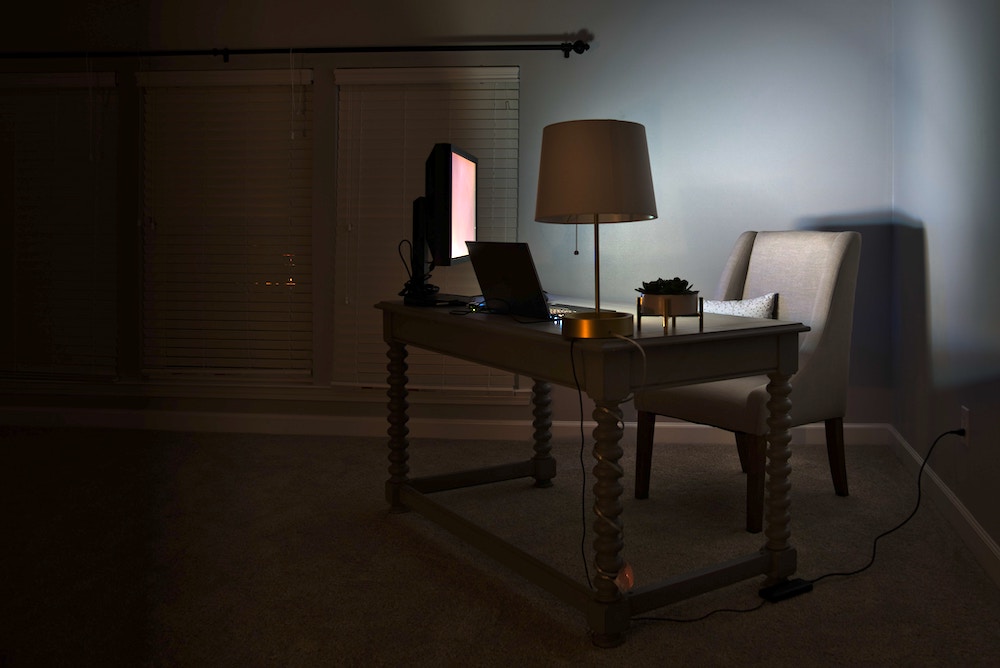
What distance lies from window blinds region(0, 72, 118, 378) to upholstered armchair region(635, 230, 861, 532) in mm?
2824

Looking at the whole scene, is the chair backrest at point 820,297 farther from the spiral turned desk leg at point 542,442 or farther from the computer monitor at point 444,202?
the computer monitor at point 444,202

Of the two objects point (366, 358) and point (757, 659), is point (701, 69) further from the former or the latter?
point (757, 659)

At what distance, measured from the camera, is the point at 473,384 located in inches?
162

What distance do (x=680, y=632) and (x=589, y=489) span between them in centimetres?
121

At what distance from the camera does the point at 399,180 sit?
407cm

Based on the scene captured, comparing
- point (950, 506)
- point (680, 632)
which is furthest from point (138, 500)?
point (950, 506)

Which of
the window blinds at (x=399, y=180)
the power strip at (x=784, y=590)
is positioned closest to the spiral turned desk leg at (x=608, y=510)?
the power strip at (x=784, y=590)

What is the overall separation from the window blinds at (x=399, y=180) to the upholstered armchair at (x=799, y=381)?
4.03ft

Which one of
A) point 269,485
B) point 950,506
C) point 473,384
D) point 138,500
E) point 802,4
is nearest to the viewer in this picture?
→ point 950,506

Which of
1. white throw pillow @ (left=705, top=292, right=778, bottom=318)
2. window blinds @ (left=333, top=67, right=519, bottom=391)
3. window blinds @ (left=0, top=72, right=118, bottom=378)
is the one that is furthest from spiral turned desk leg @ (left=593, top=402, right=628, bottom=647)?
window blinds @ (left=0, top=72, right=118, bottom=378)

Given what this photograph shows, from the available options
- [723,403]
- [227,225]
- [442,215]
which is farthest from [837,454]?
[227,225]

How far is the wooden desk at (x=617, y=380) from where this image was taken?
Result: 6.35 ft

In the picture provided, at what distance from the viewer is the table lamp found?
76.9 inches

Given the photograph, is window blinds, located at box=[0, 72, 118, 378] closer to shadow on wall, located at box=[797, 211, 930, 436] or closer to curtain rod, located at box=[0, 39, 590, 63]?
curtain rod, located at box=[0, 39, 590, 63]
